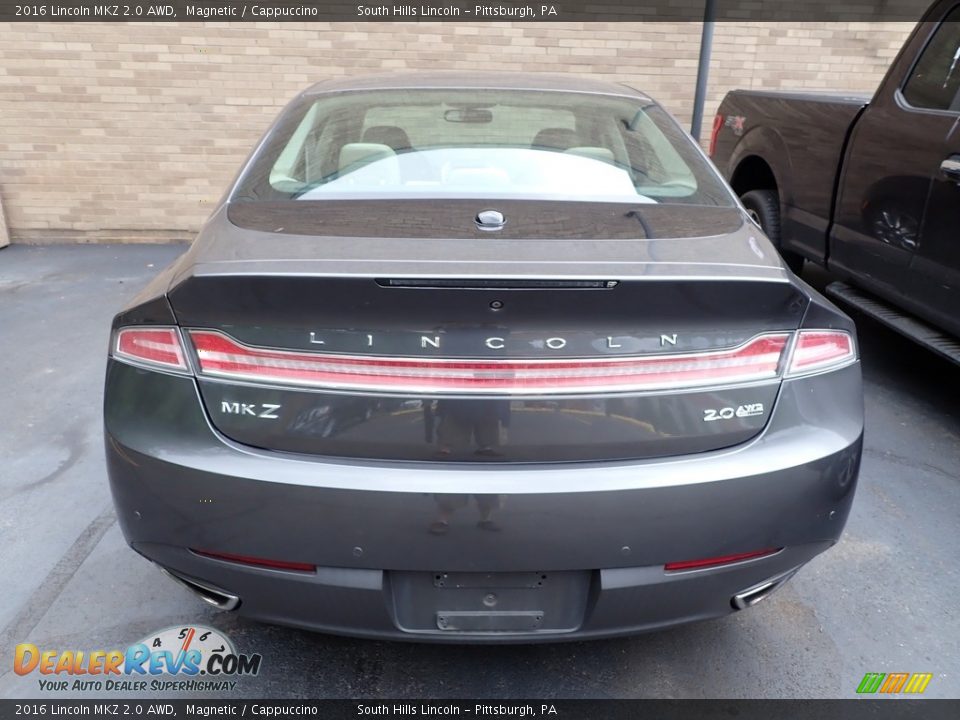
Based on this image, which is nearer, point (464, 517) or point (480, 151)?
point (464, 517)

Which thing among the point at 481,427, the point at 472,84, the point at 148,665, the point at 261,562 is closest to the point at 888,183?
the point at 472,84

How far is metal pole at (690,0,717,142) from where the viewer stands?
22.4 feet

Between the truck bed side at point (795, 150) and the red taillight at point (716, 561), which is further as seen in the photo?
the truck bed side at point (795, 150)

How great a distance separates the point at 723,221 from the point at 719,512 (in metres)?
0.86

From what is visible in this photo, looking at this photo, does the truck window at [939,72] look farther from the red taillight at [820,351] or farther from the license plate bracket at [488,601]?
the license plate bracket at [488,601]

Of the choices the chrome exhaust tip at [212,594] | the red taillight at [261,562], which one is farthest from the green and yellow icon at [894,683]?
the chrome exhaust tip at [212,594]

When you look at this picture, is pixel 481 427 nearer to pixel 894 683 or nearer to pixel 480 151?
pixel 480 151

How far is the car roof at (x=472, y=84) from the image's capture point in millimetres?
2951

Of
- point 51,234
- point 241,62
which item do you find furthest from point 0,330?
point 241,62

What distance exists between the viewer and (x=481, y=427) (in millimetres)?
1605

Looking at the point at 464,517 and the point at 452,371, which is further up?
the point at 452,371

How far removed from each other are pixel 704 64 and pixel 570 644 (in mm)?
6102

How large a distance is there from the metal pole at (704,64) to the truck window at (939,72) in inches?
123
